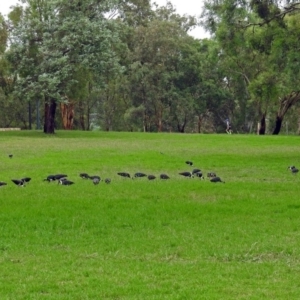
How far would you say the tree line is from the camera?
24.5 metres

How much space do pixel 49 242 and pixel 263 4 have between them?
16.1 m

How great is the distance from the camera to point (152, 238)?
1007 centimetres

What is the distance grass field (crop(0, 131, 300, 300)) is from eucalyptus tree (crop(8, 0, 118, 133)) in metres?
25.0

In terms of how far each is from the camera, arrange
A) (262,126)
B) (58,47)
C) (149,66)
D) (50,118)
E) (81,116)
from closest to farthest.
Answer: (58,47) → (50,118) → (262,126) → (149,66) → (81,116)

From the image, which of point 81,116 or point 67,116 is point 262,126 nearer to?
point 67,116

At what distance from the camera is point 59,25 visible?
44.5 meters

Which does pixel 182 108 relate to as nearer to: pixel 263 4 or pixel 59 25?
pixel 59 25

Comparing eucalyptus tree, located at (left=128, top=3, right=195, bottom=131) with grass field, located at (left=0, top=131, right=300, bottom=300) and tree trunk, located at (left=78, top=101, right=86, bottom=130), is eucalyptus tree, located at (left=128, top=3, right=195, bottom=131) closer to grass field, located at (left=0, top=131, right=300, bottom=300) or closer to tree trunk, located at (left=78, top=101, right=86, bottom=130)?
tree trunk, located at (left=78, top=101, right=86, bottom=130)

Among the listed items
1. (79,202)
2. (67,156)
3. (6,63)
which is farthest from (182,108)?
(79,202)

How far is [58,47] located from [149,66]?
60.2 feet

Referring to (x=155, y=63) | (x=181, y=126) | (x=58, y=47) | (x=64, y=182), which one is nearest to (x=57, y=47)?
(x=58, y=47)

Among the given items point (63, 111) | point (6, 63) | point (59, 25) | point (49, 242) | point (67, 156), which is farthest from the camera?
point (63, 111)

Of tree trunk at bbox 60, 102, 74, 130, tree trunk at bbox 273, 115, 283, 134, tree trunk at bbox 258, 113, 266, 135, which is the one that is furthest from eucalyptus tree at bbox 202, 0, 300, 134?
tree trunk at bbox 60, 102, 74, 130

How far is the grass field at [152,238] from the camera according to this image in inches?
286
